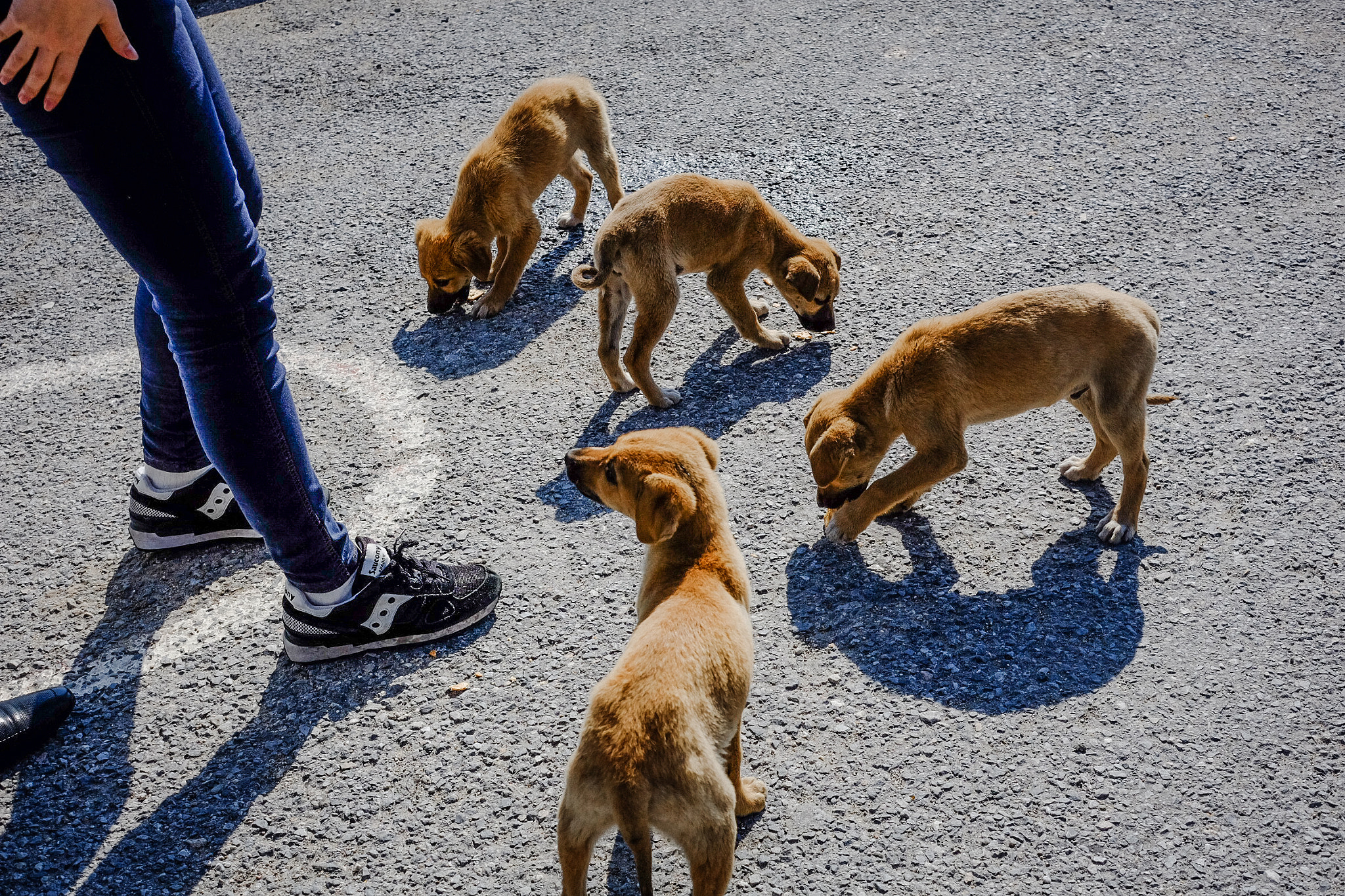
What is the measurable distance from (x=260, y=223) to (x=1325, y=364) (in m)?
6.61

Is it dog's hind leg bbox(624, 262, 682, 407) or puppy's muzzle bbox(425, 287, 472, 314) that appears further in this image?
puppy's muzzle bbox(425, 287, 472, 314)

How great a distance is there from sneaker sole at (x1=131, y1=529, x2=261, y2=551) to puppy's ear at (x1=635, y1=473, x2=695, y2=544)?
1.94 metres

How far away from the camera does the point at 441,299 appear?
19.1ft

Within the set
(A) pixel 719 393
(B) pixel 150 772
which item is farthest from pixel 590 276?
(B) pixel 150 772

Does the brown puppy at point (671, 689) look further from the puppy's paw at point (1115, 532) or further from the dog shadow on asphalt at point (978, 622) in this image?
the puppy's paw at point (1115, 532)

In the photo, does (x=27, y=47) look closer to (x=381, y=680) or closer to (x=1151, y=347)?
(x=381, y=680)

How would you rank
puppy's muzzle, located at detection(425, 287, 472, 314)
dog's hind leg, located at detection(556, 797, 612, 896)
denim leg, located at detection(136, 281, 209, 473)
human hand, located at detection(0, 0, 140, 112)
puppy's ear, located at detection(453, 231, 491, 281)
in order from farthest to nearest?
puppy's muzzle, located at detection(425, 287, 472, 314), puppy's ear, located at detection(453, 231, 491, 281), denim leg, located at detection(136, 281, 209, 473), dog's hind leg, located at detection(556, 797, 612, 896), human hand, located at detection(0, 0, 140, 112)

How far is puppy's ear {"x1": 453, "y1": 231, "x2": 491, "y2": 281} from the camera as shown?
5695 millimetres

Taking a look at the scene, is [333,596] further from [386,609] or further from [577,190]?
[577,190]

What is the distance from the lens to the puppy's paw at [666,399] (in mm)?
5102

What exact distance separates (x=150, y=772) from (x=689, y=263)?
349 cm

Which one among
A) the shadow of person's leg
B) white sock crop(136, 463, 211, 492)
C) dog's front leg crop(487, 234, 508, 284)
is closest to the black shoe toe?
the shadow of person's leg

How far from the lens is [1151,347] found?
4.09 meters

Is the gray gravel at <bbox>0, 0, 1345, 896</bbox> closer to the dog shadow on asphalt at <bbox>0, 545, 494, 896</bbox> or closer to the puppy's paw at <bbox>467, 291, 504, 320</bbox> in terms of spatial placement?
the dog shadow on asphalt at <bbox>0, 545, 494, 896</bbox>
